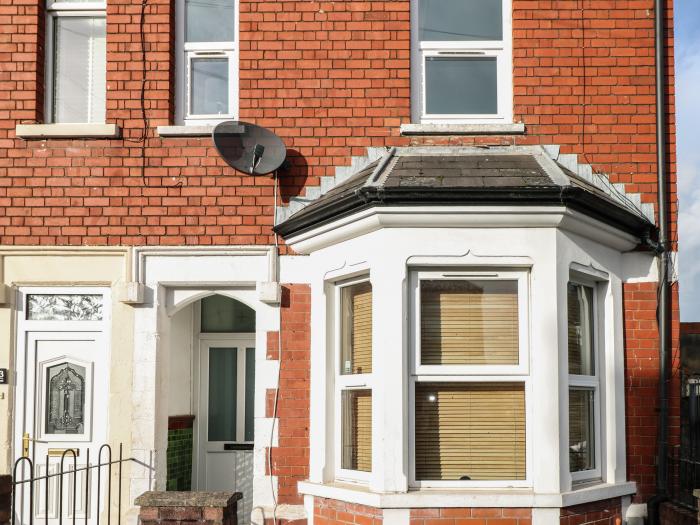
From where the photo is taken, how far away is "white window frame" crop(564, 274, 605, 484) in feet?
24.9

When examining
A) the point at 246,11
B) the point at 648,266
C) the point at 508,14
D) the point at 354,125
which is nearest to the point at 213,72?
the point at 246,11

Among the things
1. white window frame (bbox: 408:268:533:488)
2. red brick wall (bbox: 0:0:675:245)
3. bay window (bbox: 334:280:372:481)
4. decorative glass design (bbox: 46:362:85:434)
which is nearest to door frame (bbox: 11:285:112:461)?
decorative glass design (bbox: 46:362:85:434)

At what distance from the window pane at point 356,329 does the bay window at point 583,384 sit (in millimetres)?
1578

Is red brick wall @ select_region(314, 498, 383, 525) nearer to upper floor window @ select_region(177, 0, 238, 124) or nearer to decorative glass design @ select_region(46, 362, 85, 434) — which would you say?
decorative glass design @ select_region(46, 362, 85, 434)

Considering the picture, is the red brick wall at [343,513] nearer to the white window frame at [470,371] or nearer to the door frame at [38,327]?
the white window frame at [470,371]

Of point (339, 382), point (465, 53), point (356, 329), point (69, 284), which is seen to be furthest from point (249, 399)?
point (465, 53)

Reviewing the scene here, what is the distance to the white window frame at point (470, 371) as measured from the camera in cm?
714

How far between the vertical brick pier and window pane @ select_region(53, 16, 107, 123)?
3679 millimetres

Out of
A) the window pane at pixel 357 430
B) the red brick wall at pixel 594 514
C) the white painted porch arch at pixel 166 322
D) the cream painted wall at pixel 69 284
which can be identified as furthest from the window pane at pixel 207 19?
the red brick wall at pixel 594 514

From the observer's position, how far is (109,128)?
331 inches

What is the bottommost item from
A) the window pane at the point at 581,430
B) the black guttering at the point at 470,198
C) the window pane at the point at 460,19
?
the window pane at the point at 581,430

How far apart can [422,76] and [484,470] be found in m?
3.53

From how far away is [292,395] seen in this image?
8.18m

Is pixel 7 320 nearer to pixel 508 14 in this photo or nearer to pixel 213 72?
pixel 213 72
